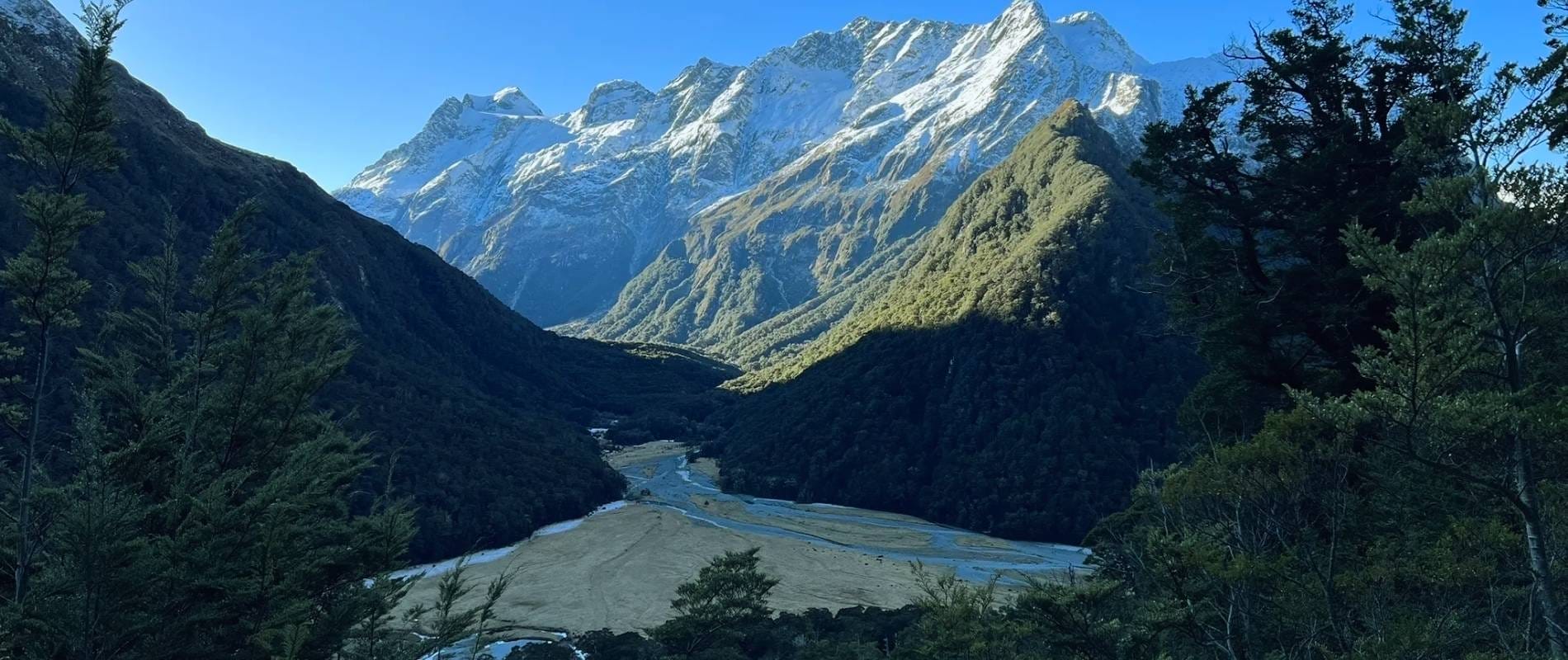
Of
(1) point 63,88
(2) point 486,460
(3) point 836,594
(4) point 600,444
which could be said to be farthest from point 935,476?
(1) point 63,88

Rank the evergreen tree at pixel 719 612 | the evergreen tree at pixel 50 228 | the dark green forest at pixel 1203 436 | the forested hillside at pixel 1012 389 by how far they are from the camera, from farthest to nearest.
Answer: the forested hillside at pixel 1012 389 → the evergreen tree at pixel 719 612 → the evergreen tree at pixel 50 228 → the dark green forest at pixel 1203 436

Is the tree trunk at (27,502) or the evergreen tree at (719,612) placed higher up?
the tree trunk at (27,502)

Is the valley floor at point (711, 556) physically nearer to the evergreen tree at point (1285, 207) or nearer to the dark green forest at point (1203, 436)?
the dark green forest at point (1203, 436)

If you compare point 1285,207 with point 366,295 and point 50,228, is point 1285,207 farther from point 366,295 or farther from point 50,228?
point 366,295

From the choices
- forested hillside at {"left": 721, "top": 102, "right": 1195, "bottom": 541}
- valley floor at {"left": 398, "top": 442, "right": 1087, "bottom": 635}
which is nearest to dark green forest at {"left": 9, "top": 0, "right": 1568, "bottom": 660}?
valley floor at {"left": 398, "top": 442, "right": 1087, "bottom": 635}

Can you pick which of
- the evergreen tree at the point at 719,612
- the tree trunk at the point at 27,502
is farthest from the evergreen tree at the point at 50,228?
the evergreen tree at the point at 719,612

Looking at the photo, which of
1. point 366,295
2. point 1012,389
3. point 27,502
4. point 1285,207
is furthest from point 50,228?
point 366,295
